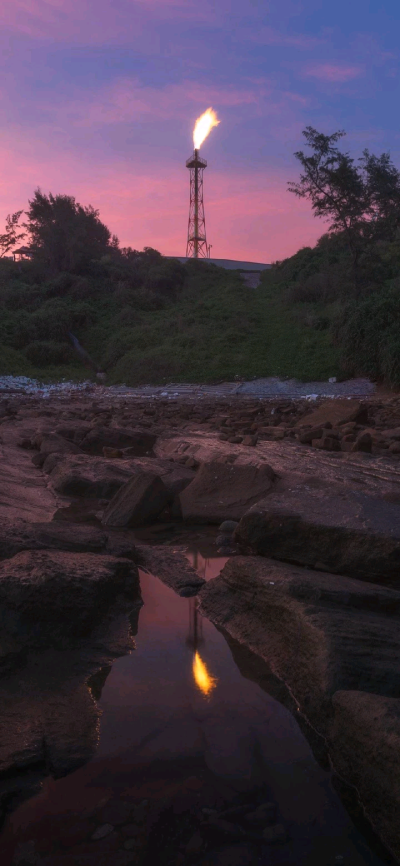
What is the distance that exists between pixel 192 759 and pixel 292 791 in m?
0.39

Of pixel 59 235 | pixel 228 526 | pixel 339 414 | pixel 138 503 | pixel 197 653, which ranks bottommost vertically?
pixel 197 653

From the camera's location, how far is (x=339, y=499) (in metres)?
4.80

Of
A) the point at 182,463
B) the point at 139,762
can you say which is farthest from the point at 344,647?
the point at 182,463

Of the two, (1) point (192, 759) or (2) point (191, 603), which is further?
(2) point (191, 603)

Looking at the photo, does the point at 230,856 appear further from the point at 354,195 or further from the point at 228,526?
the point at 354,195

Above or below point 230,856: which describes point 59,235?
above

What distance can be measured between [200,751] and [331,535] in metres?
1.92

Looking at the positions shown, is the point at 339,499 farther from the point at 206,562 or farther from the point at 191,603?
the point at 191,603

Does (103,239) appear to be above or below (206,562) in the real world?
above

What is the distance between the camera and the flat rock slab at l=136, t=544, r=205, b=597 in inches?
165

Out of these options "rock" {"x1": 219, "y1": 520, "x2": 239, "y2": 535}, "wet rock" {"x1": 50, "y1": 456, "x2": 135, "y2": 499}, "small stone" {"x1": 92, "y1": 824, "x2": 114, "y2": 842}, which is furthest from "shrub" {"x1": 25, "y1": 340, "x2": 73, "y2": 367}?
"small stone" {"x1": 92, "y1": 824, "x2": 114, "y2": 842}

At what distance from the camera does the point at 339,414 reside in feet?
34.9

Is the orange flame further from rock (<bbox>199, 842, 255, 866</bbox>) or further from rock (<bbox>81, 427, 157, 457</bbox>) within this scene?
rock (<bbox>81, 427, 157, 457</bbox>)

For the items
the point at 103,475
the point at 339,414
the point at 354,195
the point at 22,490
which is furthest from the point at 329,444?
the point at 354,195
